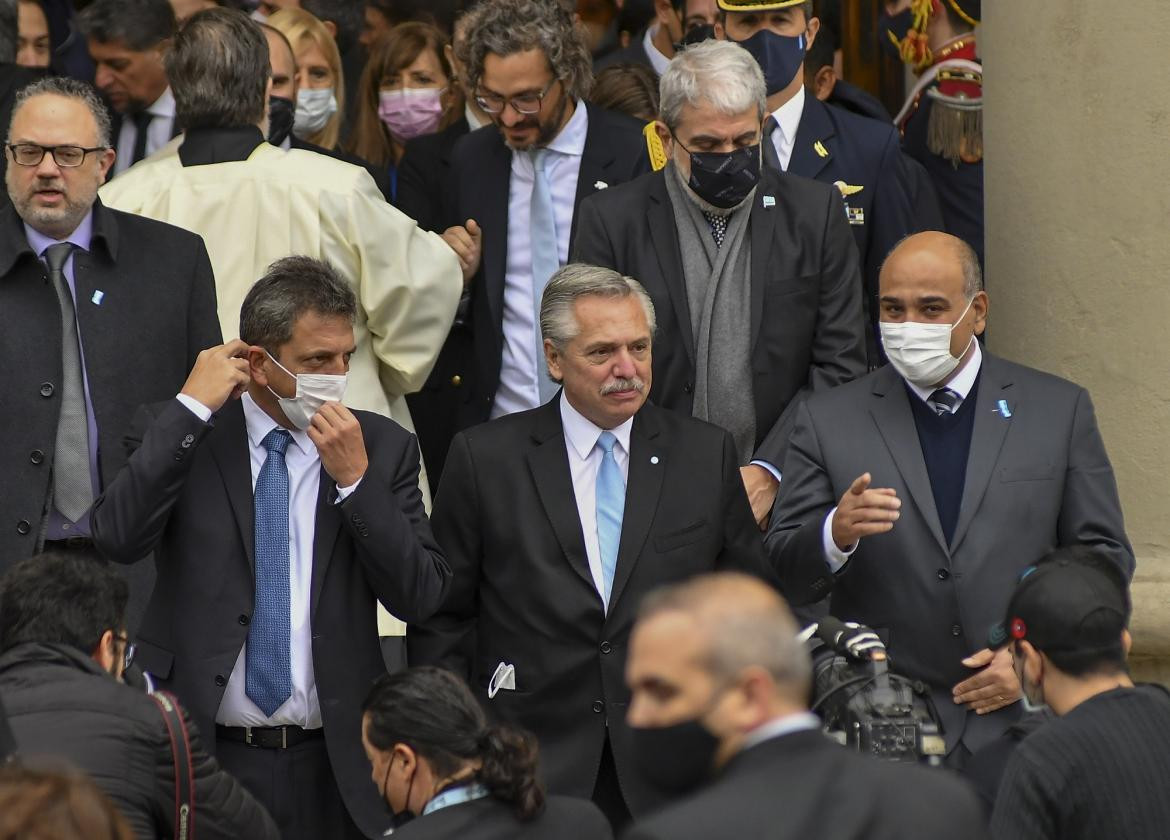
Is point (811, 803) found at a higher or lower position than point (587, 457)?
higher

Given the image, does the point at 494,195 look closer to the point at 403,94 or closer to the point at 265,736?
the point at 403,94

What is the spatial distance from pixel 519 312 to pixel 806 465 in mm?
1625

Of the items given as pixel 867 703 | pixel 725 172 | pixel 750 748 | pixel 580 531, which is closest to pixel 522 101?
pixel 725 172

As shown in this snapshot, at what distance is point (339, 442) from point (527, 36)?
207 cm

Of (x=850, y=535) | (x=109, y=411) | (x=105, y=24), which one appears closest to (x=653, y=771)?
(x=850, y=535)

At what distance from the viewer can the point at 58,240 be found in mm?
6777

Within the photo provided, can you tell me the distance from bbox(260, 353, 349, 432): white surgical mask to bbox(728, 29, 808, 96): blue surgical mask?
2204 mm

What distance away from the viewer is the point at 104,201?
7426 mm

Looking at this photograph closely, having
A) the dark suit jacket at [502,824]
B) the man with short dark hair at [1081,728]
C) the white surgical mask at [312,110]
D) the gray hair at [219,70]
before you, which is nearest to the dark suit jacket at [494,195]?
the gray hair at [219,70]

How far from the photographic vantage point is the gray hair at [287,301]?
6.06 meters

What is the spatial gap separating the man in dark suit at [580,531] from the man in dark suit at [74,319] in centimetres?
107

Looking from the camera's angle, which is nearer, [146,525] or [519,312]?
[146,525]

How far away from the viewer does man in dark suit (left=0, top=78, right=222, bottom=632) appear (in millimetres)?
6590

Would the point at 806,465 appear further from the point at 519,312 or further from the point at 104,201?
the point at 104,201
